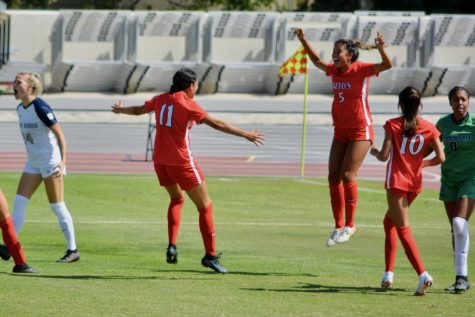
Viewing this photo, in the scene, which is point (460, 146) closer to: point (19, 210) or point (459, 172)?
point (459, 172)

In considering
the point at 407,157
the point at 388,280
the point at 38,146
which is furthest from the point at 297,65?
Answer: the point at 407,157

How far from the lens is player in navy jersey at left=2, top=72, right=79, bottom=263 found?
12.8 metres

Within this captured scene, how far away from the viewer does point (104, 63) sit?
57562 mm

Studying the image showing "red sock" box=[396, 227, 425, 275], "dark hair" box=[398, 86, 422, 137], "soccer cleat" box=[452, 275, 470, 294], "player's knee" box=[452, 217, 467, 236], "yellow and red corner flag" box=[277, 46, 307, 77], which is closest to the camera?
"dark hair" box=[398, 86, 422, 137]

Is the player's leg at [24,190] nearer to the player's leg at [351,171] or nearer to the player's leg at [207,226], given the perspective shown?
the player's leg at [207,226]

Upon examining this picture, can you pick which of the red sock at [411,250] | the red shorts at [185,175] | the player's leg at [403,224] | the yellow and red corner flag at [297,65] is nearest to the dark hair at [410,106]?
the player's leg at [403,224]

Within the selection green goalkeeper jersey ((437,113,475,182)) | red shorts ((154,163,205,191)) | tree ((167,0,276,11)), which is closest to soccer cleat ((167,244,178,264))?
red shorts ((154,163,205,191))

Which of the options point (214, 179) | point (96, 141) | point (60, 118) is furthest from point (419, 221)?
point (60, 118)

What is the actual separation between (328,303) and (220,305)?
1.00 m

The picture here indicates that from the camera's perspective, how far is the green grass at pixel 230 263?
10859 millimetres

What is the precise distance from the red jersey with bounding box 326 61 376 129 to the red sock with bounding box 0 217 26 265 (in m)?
4.13

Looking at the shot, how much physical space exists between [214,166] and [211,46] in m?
26.2

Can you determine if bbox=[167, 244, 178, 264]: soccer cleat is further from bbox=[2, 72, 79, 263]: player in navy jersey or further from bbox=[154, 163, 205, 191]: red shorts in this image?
bbox=[2, 72, 79, 263]: player in navy jersey

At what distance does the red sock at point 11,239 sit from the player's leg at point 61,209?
0.92 metres
